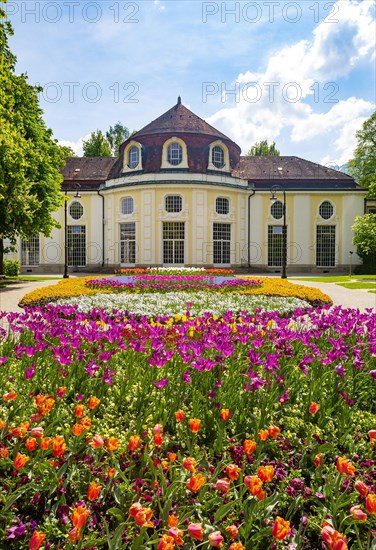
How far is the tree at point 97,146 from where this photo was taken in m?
49.9

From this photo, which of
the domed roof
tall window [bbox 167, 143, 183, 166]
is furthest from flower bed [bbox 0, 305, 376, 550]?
the domed roof

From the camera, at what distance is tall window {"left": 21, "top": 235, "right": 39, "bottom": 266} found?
3669cm

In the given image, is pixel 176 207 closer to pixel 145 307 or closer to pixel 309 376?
pixel 145 307

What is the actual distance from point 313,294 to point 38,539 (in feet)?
41.1

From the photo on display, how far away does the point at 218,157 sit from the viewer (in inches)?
1355

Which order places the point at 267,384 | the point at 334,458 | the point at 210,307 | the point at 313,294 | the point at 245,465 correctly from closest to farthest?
the point at 245,465
the point at 334,458
the point at 267,384
the point at 210,307
the point at 313,294

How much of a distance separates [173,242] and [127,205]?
5.22m

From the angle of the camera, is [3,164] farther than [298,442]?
Yes

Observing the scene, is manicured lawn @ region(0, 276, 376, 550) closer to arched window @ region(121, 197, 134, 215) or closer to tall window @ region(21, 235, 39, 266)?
arched window @ region(121, 197, 134, 215)

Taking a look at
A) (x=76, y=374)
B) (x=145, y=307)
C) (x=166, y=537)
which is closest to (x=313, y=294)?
(x=145, y=307)

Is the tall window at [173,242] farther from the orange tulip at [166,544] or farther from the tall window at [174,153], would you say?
the orange tulip at [166,544]

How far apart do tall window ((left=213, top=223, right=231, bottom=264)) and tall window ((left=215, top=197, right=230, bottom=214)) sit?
1085mm

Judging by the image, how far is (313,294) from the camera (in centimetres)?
1323

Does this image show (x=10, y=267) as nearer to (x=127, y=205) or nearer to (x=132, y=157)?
(x=127, y=205)
